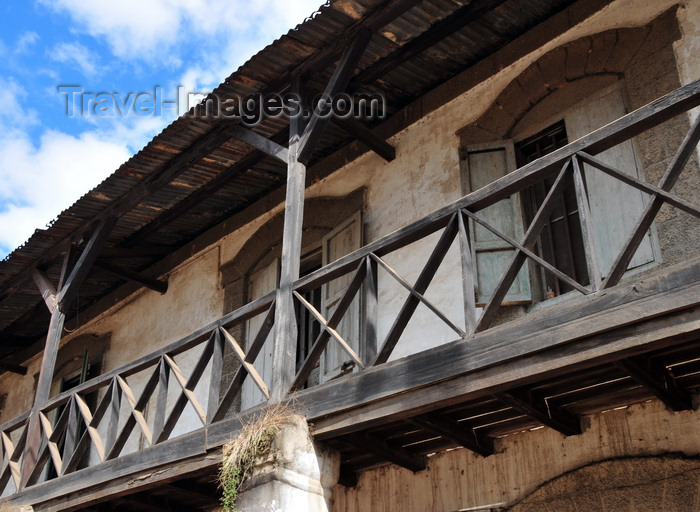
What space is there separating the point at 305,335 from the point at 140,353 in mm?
2826

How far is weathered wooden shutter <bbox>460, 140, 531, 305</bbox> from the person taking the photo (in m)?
7.05

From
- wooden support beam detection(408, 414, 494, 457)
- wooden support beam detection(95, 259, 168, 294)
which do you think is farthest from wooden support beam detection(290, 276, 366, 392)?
wooden support beam detection(95, 259, 168, 294)

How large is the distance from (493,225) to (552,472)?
226cm

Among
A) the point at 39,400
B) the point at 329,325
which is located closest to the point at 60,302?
the point at 39,400

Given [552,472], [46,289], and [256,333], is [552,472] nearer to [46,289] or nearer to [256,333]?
[256,333]

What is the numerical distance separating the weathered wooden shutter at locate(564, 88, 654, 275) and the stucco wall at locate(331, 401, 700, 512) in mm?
1235

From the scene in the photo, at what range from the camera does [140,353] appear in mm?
11062

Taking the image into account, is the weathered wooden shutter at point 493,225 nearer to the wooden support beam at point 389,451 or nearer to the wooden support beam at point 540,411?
the wooden support beam at point 540,411

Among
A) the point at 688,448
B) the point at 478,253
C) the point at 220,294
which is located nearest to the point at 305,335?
the point at 220,294

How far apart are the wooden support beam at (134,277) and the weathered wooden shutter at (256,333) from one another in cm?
169

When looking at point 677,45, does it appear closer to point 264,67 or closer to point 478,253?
point 478,253

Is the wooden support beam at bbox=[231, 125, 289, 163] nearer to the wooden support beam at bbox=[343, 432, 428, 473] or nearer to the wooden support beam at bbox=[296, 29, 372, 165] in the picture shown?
the wooden support beam at bbox=[296, 29, 372, 165]

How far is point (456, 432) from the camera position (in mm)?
6039

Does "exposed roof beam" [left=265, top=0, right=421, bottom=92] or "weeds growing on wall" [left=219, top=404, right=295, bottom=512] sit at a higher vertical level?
"exposed roof beam" [left=265, top=0, right=421, bottom=92]
